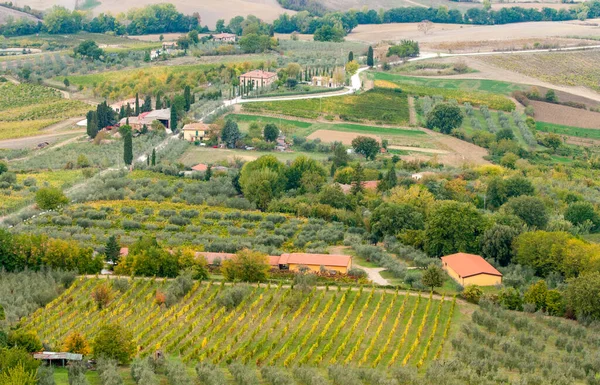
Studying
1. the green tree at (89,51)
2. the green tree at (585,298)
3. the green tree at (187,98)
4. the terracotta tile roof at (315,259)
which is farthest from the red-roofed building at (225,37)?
the green tree at (585,298)

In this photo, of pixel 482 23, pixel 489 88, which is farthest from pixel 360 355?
pixel 482 23

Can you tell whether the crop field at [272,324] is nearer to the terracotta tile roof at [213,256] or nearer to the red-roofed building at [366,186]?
the terracotta tile roof at [213,256]

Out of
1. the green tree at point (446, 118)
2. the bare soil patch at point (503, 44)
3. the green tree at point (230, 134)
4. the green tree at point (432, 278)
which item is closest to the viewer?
the green tree at point (432, 278)

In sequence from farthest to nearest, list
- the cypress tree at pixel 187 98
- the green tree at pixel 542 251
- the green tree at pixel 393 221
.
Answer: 1. the cypress tree at pixel 187 98
2. the green tree at pixel 393 221
3. the green tree at pixel 542 251

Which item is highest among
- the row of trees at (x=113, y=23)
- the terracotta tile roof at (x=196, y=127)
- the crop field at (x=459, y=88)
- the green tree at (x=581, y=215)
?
the row of trees at (x=113, y=23)

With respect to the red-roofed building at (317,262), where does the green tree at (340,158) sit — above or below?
above

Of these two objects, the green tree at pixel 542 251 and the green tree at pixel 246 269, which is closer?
the green tree at pixel 246 269

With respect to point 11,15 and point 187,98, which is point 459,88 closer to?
point 187,98
